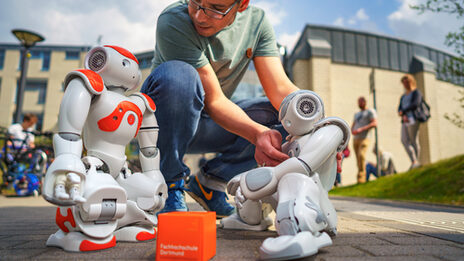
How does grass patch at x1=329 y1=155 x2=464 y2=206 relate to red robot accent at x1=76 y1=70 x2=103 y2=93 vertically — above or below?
below

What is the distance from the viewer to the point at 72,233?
4.22ft

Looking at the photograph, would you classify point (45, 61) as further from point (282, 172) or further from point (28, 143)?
point (282, 172)

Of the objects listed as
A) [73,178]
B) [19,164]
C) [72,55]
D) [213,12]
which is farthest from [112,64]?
[72,55]

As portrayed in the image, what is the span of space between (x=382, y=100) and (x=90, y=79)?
16866 millimetres

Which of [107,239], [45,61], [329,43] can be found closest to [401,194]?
[107,239]

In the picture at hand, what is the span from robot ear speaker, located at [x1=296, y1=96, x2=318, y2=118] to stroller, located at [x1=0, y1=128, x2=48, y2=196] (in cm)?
597

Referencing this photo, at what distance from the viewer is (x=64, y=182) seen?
1.17 m

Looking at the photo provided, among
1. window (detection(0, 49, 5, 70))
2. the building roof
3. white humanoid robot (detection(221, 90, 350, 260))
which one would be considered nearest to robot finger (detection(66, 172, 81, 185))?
white humanoid robot (detection(221, 90, 350, 260))

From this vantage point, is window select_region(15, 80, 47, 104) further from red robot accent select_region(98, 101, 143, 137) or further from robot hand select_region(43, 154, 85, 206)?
robot hand select_region(43, 154, 85, 206)

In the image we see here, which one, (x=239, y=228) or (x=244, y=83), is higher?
(x=244, y=83)

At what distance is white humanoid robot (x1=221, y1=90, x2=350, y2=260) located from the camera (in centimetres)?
114

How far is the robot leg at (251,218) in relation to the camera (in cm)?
179

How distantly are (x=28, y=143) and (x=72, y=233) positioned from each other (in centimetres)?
618

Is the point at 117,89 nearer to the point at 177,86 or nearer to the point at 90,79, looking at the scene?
the point at 90,79
